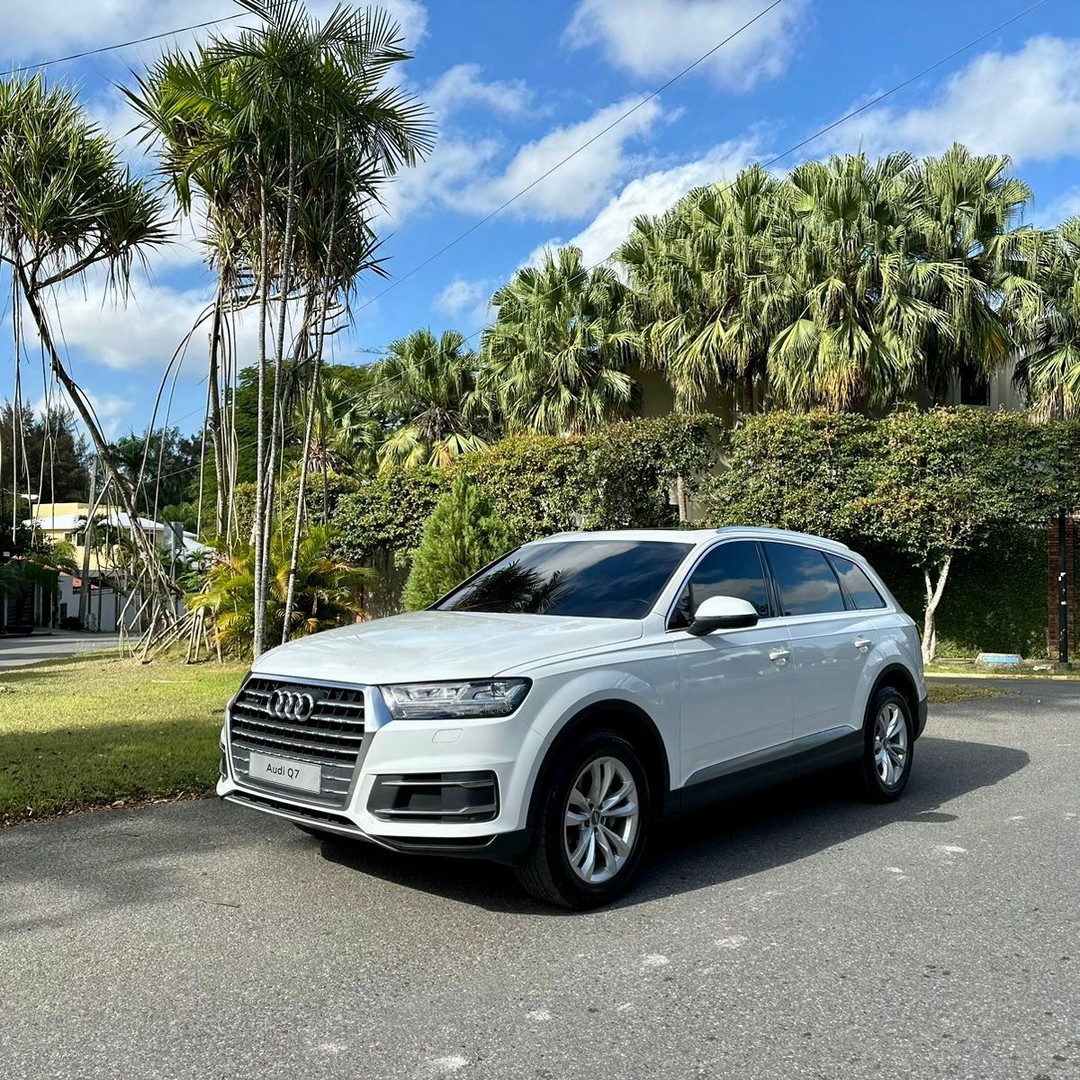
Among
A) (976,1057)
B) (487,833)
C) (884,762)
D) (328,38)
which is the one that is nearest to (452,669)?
(487,833)

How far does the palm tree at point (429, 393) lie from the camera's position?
98.9 ft

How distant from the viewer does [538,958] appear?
395 cm

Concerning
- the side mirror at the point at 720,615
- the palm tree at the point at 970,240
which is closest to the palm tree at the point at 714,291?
the palm tree at the point at 970,240

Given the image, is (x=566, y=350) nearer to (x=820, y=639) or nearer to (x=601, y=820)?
(x=820, y=639)

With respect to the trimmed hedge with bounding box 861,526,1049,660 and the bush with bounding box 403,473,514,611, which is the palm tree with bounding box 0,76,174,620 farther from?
the trimmed hedge with bounding box 861,526,1049,660

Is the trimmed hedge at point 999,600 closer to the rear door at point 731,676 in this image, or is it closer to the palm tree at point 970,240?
the palm tree at point 970,240

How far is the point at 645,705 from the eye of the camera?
4777 mm

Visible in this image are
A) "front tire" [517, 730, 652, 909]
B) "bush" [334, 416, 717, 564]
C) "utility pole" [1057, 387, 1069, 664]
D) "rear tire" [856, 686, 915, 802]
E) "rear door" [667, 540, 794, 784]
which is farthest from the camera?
"bush" [334, 416, 717, 564]

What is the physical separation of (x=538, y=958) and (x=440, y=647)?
1.38 metres

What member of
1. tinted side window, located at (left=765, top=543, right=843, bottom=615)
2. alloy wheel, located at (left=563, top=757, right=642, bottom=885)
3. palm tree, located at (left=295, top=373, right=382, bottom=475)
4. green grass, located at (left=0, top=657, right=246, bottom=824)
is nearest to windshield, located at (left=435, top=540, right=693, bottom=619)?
tinted side window, located at (left=765, top=543, right=843, bottom=615)

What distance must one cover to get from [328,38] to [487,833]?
8.69m

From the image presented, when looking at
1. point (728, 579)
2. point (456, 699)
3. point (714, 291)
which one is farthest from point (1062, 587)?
point (456, 699)

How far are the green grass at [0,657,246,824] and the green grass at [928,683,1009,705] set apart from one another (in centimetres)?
779

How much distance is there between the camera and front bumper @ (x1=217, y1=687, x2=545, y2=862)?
4180 millimetres
